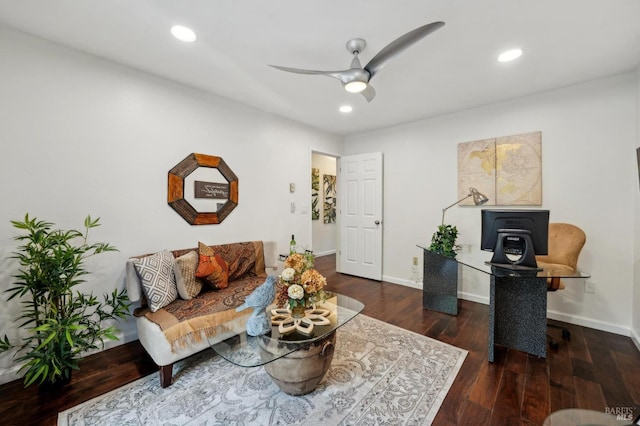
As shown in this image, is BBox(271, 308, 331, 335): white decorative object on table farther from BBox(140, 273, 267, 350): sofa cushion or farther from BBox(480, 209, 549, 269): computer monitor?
BBox(480, 209, 549, 269): computer monitor

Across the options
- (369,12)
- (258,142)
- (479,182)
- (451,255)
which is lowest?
(451,255)

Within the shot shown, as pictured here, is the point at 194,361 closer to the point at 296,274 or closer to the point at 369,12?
the point at 296,274

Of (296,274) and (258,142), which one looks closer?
(296,274)

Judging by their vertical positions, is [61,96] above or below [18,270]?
above

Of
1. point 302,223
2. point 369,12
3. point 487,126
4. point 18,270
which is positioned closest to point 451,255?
point 487,126

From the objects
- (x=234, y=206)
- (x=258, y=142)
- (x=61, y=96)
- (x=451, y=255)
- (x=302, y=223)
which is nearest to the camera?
(x=61, y=96)

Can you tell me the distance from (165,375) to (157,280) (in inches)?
28.2

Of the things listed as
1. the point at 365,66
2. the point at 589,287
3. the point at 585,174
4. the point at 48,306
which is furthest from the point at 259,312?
the point at 585,174

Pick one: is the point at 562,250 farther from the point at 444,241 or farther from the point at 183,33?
the point at 183,33

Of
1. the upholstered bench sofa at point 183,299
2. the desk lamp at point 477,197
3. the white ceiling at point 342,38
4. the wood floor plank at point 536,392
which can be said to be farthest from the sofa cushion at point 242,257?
the desk lamp at point 477,197

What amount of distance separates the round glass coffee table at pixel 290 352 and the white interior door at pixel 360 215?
2.74 meters

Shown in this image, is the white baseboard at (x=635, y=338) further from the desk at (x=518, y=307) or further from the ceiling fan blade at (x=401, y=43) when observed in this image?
the ceiling fan blade at (x=401, y=43)

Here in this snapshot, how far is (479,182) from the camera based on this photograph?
11.0ft

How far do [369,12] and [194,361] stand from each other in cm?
291
